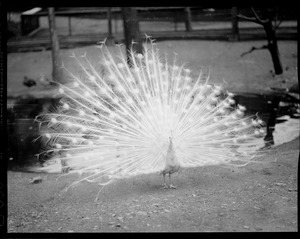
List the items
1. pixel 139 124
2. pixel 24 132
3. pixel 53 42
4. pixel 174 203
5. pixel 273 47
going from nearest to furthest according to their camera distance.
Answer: pixel 174 203 → pixel 139 124 → pixel 273 47 → pixel 24 132 → pixel 53 42

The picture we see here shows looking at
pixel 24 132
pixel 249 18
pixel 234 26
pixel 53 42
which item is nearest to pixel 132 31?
pixel 249 18

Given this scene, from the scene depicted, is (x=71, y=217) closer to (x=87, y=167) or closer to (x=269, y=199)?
(x=87, y=167)

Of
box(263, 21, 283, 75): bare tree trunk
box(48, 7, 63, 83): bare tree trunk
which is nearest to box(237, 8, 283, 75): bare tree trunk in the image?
box(263, 21, 283, 75): bare tree trunk

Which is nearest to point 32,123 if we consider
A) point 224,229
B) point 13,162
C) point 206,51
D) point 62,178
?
point 13,162

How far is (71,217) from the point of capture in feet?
11.5

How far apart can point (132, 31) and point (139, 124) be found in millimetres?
1602

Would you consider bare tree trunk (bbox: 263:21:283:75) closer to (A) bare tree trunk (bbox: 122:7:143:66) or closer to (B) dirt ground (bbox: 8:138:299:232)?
(B) dirt ground (bbox: 8:138:299:232)

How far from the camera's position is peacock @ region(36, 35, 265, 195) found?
3.74m

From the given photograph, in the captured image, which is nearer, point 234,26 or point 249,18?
point 249,18

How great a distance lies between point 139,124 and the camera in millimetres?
3795

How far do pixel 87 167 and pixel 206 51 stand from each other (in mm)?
3233

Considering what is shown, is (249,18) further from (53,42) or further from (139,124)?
(53,42)

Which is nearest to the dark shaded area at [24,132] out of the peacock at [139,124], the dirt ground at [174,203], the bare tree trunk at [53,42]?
the peacock at [139,124]

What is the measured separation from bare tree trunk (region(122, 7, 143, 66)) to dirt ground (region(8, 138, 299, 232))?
1.45 meters
